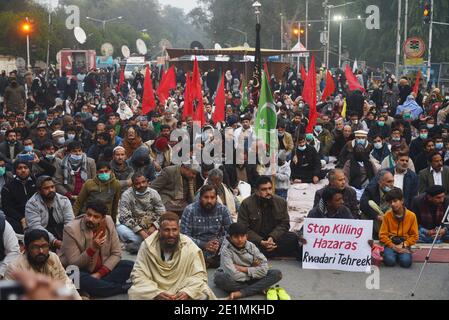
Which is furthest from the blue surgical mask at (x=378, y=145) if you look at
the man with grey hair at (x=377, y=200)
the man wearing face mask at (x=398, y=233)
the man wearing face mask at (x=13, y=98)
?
the man wearing face mask at (x=13, y=98)

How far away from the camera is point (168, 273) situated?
6711 millimetres

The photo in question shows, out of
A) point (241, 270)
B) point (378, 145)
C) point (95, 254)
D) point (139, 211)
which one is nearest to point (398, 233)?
point (241, 270)

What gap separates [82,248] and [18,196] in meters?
2.17

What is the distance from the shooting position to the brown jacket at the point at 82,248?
7367 millimetres

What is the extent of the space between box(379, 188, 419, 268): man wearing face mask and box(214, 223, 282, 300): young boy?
1544 mm

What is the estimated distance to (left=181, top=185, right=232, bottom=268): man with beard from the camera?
835 centimetres

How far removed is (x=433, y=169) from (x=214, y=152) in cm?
362

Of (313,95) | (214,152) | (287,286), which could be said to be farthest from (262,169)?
(287,286)

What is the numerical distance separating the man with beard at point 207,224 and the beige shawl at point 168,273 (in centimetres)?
155

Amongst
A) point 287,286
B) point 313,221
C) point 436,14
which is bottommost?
point 287,286

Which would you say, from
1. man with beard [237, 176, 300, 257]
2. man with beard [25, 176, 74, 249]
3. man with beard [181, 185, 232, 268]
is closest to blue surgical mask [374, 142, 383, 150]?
man with beard [237, 176, 300, 257]

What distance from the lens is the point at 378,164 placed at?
42.8ft

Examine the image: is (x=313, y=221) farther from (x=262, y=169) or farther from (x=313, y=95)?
(x=313, y=95)

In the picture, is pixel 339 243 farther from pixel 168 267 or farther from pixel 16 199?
pixel 16 199
